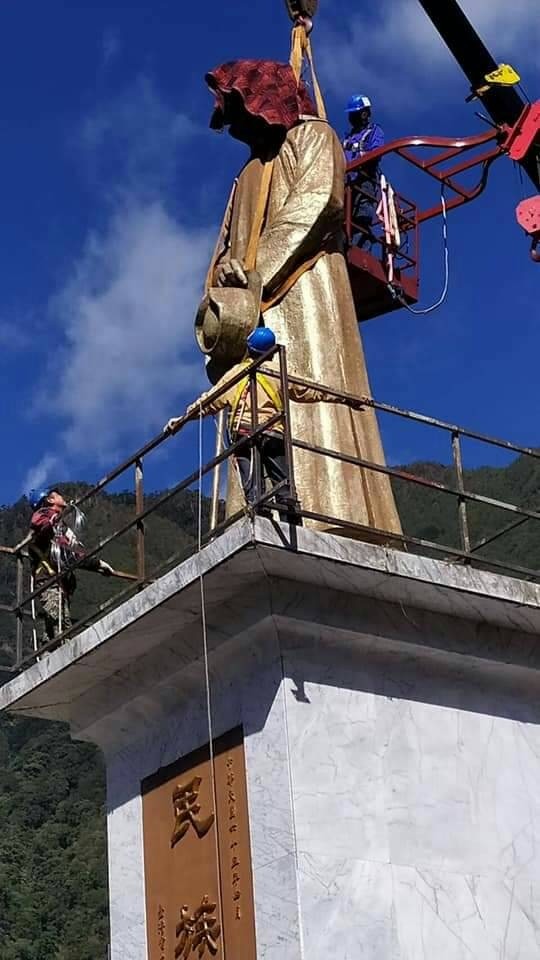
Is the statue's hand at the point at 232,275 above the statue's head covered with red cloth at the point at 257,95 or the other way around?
the other way around

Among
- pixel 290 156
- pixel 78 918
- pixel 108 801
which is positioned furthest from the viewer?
pixel 78 918

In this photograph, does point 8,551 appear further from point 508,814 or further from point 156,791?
point 508,814

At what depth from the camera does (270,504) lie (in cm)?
835

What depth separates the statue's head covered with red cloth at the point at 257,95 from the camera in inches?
444

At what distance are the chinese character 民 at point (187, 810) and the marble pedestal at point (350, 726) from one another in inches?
10.1

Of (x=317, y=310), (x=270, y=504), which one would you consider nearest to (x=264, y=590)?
(x=270, y=504)

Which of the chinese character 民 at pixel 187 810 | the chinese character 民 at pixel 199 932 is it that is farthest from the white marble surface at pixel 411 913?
the chinese character 民 at pixel 187 810

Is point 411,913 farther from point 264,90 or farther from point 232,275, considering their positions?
point 264,90

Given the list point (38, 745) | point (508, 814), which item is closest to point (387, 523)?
point (508, 814)

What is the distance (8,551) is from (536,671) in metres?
3.18

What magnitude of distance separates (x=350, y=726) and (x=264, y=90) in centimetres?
465

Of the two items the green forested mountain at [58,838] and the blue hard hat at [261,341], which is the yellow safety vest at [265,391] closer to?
the blue hard hat at [261,341]

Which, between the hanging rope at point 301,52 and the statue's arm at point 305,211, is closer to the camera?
the statue's arm at point 305,211

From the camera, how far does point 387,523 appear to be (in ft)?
33.2
